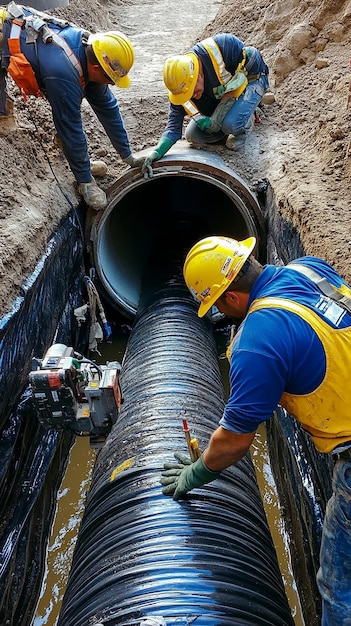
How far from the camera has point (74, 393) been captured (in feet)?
9.66

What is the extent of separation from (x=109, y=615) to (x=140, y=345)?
2.37 m

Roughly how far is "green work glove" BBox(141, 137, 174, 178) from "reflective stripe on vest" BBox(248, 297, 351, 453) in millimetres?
3317

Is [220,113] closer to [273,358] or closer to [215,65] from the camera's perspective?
[215,65]

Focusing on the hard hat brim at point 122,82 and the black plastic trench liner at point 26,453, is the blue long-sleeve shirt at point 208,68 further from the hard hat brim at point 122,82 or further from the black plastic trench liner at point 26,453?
the black plastic trench liner at point 26,453

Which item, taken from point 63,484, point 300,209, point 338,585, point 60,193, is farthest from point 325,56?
point 338,585

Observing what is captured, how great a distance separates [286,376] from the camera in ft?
6.78

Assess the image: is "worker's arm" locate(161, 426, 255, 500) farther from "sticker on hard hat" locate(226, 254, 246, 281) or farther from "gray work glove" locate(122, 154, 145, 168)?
"gray work glove" locate(122, 154, 145, 168)

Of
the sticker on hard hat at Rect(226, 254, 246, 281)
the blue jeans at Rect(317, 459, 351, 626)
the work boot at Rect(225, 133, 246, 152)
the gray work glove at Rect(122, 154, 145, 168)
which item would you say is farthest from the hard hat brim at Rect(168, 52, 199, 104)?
the blue jeans at Rect(317, 459, 351, 626)

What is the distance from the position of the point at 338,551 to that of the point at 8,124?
14.5 ft

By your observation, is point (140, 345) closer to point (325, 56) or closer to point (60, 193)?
point (60, 193)

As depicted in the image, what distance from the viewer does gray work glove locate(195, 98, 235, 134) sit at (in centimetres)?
568

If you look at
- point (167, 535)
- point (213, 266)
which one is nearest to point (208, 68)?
point (213, 266)

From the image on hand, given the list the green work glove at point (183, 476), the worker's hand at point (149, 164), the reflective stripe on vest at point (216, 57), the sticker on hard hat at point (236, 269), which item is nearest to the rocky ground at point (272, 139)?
the worker's hand at point (149, 164)

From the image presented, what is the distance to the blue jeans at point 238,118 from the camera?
572 centimetres
